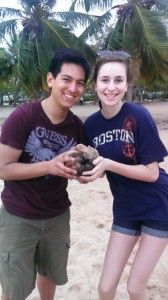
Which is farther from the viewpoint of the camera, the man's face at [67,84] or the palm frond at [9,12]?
the palm frond at [9,12]

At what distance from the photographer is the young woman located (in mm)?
2203

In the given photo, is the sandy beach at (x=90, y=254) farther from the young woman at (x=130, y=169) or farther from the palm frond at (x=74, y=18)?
the palm frond at (x=74, y=18)

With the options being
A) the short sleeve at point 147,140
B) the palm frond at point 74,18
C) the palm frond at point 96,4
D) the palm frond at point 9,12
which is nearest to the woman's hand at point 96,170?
the short sleeve at point 147,140

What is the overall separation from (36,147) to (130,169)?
558 millimetres

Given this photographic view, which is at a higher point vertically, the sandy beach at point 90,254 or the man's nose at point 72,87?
the man's nose at point 72,87

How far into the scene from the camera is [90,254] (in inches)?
156

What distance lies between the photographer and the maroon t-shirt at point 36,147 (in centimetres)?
215

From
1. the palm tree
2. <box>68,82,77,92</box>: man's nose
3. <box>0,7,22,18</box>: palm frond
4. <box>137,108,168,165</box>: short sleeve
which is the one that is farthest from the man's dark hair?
<box>0,7,22,18</box>: palm frond

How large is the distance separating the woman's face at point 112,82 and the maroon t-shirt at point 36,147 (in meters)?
0.25

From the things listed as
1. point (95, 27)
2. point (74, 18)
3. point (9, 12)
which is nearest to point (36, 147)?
point (74, 18)

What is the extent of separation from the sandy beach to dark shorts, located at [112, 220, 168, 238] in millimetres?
1083

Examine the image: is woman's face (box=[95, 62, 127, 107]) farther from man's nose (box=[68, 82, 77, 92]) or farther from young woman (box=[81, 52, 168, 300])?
man's nose (box=[68, 82, 77, 92])

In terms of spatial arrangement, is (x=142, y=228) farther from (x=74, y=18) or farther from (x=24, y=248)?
(x=74, y=18)

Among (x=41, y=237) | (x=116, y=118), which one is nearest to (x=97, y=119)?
(x=116, y=118)
